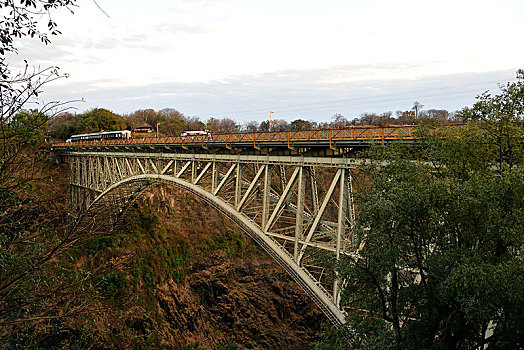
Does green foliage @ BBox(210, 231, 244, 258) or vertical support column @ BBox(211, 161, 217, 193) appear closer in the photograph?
vertical support column @ BBox(211, 161, 217, 193)

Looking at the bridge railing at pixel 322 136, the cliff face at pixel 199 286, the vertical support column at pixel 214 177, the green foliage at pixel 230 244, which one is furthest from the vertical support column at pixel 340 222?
the green foliage at pixel 230 244

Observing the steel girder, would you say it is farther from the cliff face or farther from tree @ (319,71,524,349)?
the cliff face

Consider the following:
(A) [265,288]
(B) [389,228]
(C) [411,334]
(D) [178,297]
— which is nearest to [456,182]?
(B) [389,228]

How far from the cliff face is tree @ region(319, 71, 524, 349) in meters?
26.6

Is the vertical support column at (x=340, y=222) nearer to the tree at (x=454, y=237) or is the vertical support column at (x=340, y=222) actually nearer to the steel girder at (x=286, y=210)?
the steel girder at (x=286, y=210)

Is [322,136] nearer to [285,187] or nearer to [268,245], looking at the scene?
[285,187]

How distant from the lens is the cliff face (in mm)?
34406

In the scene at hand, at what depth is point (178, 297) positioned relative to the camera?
37250mm

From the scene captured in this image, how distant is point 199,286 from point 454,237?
112 feet

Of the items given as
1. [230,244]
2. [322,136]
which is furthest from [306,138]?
[230,244]

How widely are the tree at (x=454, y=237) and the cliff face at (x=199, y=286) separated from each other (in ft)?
87.2

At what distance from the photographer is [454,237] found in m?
9.16

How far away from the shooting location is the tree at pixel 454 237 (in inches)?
302

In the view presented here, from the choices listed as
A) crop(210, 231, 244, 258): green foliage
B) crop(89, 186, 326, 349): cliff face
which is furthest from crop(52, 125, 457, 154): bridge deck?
crop(210, 231, 244, 258): green foliage
